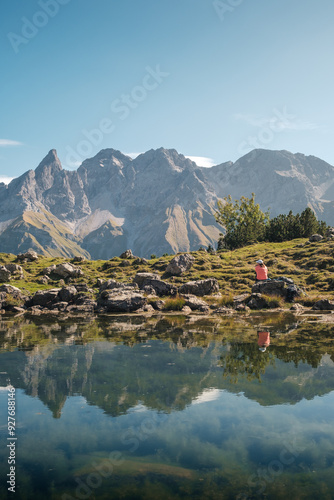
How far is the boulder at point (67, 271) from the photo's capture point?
163 feet

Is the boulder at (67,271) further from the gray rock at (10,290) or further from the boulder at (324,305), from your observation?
the boulder at (324,305)

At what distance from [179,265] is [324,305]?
19.7 meters

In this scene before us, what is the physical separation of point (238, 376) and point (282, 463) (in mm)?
6121

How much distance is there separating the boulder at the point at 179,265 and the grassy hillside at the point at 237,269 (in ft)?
2.82

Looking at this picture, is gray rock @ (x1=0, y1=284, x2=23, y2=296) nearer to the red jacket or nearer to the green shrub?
the green shrub

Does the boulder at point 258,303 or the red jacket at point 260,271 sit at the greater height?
the red jacket at point 260,271

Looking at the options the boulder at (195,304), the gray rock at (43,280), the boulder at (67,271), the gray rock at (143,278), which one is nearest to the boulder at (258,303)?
the boulder at (195,304)

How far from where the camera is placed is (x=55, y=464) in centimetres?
845

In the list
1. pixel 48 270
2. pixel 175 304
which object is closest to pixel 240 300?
pixel 175 304

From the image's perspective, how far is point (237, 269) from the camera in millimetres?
A: 48781

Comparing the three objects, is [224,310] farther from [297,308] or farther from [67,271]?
[67,271]

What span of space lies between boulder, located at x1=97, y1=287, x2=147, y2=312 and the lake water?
1629 centimetres

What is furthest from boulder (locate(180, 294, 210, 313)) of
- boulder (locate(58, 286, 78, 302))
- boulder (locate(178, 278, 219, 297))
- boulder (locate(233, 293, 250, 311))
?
boulder (locate(58, 286, 78, 302))

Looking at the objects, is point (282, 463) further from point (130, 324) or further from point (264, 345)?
point (130, 324)
